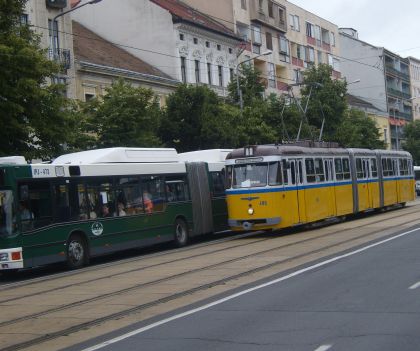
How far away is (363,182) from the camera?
30.0m

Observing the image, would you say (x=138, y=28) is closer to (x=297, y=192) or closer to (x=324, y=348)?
(x=297, y=192)

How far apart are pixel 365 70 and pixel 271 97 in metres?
47.0

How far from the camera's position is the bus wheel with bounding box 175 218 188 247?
72.2ft

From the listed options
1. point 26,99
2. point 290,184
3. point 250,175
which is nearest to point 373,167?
point 290,184

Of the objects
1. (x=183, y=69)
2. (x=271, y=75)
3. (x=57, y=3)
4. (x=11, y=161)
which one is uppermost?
(x=57, y=3)

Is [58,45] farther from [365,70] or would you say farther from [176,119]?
[365,70]

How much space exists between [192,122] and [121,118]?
6852 millimetres

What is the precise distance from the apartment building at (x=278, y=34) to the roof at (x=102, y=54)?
9.48 m

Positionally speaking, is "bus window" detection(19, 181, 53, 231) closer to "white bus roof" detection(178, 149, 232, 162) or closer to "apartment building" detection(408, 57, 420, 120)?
"white bus roof" detection(178, 149, 232, 162)

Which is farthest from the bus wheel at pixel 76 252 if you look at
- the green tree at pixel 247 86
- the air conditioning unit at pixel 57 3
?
the green tree at pixel 247 86

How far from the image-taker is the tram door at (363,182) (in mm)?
29516

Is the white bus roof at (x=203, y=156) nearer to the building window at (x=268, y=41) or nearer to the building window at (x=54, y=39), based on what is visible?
the building window at (x=54, y=39)

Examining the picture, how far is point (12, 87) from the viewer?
20000 millimetres

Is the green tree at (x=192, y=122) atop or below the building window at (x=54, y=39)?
below
